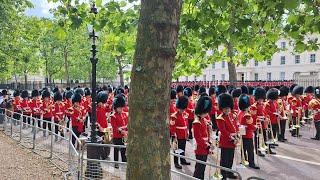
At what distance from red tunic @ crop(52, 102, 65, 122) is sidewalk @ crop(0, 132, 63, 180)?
306cm

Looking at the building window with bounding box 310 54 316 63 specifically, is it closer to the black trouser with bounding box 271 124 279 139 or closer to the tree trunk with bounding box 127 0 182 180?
the black trouser with bounding box 271 124 279 139

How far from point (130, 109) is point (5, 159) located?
869cm

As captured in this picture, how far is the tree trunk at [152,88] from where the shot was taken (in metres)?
3.25

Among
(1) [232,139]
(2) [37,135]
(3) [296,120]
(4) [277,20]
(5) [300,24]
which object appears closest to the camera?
(5) [300,24]

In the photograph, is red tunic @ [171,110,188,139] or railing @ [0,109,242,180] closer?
railing @ [0,109,242,180]

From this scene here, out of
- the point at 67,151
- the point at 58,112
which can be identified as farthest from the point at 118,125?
the point at 58,112

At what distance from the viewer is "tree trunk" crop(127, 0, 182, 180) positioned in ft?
10.6

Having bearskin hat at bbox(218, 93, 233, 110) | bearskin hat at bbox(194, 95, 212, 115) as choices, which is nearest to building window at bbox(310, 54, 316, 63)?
bearskin hat at bbox(218, 93, 233, 110)

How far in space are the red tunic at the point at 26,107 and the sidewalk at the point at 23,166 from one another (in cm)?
597

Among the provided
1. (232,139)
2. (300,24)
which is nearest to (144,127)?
(300,24)

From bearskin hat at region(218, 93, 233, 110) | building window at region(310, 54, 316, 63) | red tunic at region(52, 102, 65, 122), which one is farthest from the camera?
building window at region(310, 54, 316, 63)

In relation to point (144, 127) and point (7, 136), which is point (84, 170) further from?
point (7, 136)

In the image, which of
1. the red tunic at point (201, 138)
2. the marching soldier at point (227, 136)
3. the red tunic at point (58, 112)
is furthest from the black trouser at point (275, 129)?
the red tunic at point (58, 112)

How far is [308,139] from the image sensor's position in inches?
578
